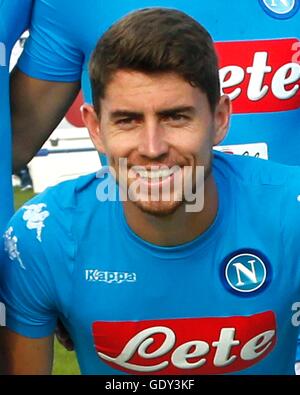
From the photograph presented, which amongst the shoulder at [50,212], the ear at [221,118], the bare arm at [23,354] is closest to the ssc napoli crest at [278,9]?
the ear at [221,118]

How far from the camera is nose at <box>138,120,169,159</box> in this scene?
2240mm

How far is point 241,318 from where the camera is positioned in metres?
2.51

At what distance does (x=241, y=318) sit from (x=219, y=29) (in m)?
0.83

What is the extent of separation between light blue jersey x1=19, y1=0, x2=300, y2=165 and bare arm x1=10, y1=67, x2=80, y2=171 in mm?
32

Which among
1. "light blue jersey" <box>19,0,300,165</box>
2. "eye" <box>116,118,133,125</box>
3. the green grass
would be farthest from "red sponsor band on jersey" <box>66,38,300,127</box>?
the green grass

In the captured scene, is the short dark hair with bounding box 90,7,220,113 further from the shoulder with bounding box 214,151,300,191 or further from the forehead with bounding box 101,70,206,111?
the shoulder with bounding box 214,151,300,191

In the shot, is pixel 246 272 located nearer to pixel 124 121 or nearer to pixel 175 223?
pixel 175 223

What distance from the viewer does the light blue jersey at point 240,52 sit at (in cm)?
293

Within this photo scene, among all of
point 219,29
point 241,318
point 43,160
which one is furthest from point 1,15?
point 43,160

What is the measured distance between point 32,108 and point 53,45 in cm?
18

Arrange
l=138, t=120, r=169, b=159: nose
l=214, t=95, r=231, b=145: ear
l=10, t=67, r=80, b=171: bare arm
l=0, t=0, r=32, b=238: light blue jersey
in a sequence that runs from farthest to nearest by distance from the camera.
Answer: l=10, t=67, r=80, b=171: bare arm, l=0, t=0, r=32, b=238: light blue jersey, l=214, t=95, r=231, b=145: ear, l=138, t=120, r=169, b=159: nose

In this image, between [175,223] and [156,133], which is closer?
[156,133]

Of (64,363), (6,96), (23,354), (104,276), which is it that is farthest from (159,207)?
(64,363)

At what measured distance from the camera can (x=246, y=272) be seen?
251 centimetres
